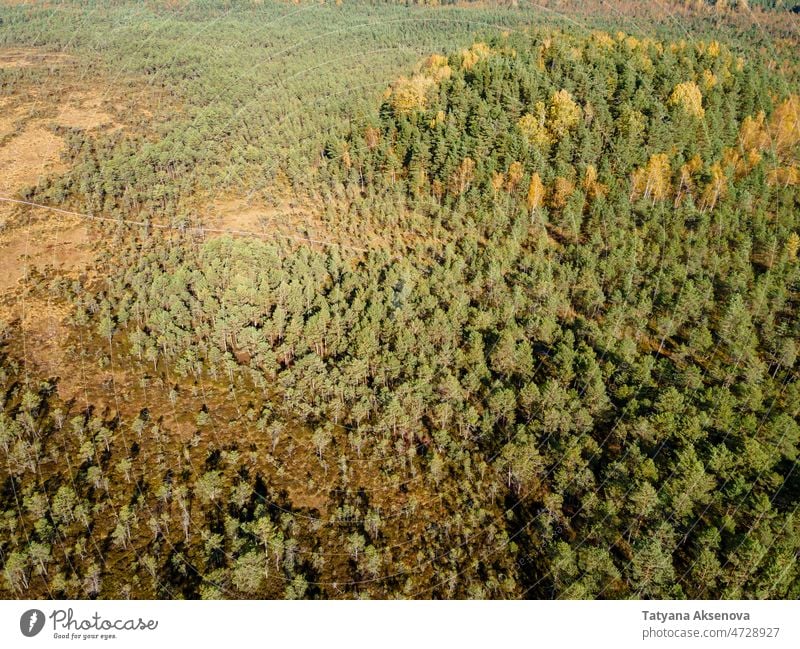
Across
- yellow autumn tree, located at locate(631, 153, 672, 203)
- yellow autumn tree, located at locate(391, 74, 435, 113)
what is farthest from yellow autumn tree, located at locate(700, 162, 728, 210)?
yellow autumn tree, located at locate(391, 74, 435, 113)

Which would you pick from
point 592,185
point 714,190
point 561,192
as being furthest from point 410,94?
point 714,190

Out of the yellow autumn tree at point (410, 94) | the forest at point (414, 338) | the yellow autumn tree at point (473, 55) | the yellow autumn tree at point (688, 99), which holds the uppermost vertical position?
the yellow autumn tree at point (473, 55)

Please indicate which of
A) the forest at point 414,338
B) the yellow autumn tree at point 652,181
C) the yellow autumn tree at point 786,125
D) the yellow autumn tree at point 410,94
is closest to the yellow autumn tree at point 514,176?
the forest at point 414,338

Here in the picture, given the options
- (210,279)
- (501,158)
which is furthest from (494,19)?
(210,279)

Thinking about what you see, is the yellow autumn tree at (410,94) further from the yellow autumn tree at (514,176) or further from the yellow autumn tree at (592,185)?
the yellow autumn tree at (592,185)

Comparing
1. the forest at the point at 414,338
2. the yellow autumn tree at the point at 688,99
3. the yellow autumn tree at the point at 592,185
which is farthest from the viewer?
the yellow autumn tree at the point at 688,99

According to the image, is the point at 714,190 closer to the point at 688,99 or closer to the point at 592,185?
the point at 592,185
